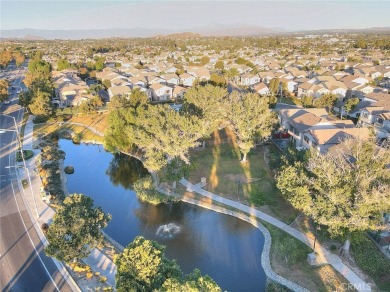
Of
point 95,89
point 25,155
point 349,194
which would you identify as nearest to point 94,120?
point 25,155

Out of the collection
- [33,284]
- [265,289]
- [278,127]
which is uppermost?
[278,127]

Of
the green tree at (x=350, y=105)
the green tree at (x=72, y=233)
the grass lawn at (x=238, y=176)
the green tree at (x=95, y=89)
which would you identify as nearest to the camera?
the green tree at (x=72, y=233)

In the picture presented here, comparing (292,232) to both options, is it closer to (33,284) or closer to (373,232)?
(373,232)

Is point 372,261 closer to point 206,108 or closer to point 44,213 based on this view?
point 44,213

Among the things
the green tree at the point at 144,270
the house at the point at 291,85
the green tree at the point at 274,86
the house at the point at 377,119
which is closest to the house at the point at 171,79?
the green tree at the point at 274,86

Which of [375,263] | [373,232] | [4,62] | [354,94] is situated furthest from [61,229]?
[4,62]

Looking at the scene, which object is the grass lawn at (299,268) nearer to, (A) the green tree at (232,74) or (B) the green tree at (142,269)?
(B) the green tree at (142,269)
